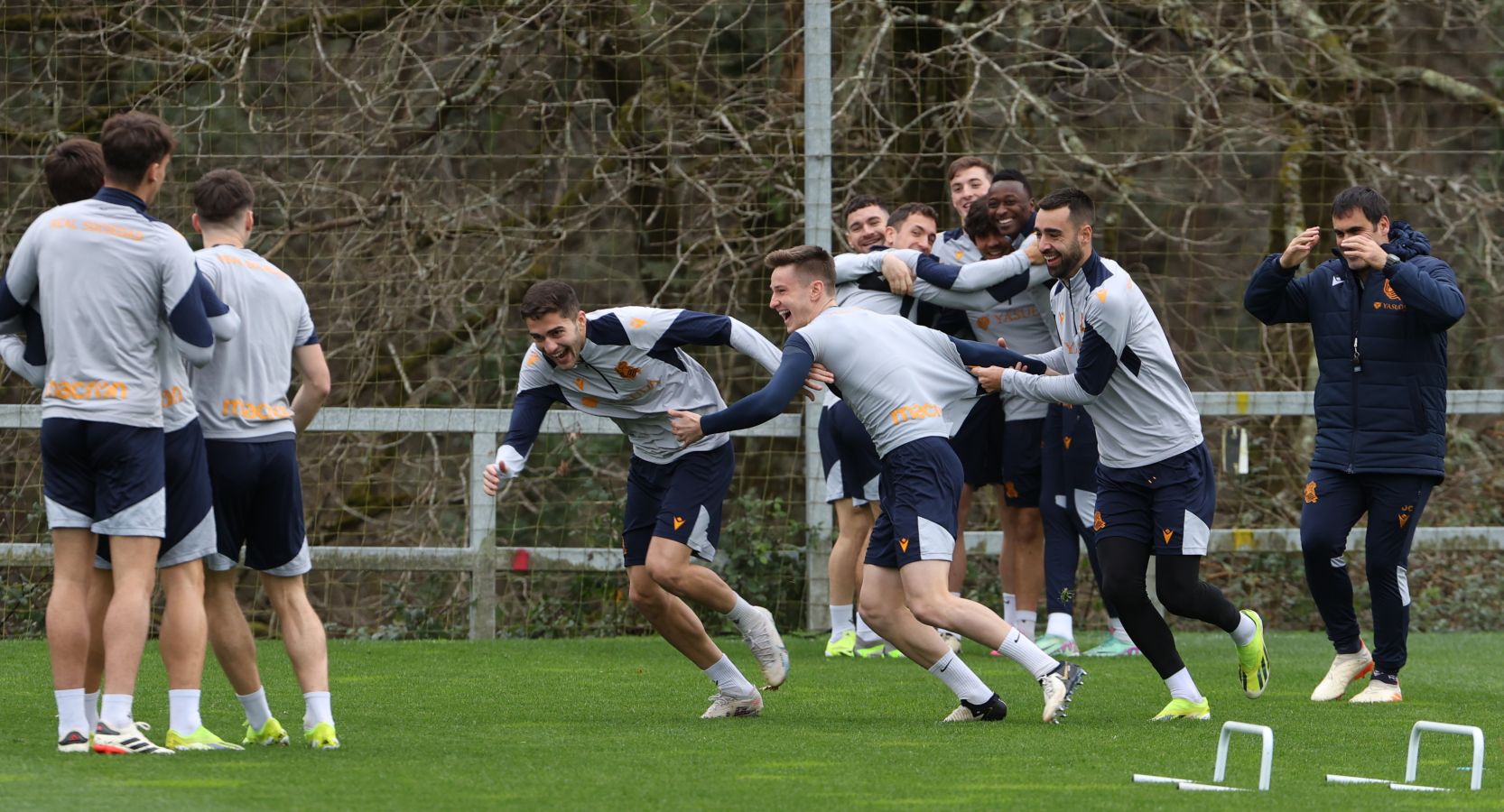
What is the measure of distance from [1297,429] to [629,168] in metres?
4.41

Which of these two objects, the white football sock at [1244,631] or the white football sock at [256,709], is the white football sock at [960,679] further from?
the white football sock at [256,709]

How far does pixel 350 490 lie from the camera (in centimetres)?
1178

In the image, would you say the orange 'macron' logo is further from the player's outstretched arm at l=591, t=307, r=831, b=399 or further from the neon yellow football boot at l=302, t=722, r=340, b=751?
the neon yellow football boot at l=302, t=722, r=340, b=751

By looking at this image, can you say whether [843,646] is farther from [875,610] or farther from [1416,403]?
[1416,403]

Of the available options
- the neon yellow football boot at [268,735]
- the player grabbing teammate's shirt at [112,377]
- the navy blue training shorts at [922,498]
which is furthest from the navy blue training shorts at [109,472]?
the navy blue training shorts at [922,498]

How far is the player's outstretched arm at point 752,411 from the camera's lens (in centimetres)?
636

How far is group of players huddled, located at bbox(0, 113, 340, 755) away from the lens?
5395 millimetres

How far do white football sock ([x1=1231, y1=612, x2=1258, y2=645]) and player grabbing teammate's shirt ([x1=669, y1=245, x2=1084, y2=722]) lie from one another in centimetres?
83

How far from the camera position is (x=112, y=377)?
5391 mm

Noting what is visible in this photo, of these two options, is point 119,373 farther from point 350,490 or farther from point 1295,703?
point 350,490

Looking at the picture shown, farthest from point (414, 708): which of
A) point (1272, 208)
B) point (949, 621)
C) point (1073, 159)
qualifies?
point (1272, 208)

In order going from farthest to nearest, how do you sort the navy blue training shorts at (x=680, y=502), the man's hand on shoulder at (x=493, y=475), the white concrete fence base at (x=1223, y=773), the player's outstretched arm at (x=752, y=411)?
the navy blue training shorts at (x=680, y=502) → the man's hand on shoulder at (x=493, y=475) → the player's outstretched arm at (x=752, y=411) → the white concrete fence base at (x=1223, y=773)

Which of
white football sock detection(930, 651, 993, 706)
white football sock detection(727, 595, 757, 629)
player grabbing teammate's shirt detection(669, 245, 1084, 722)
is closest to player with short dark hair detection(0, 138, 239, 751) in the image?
player grabbing teammate's shirt detection(669, 245, 1084, 722)

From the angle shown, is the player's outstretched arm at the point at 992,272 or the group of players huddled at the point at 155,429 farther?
the player's outstretched arm at the point at 992,272
